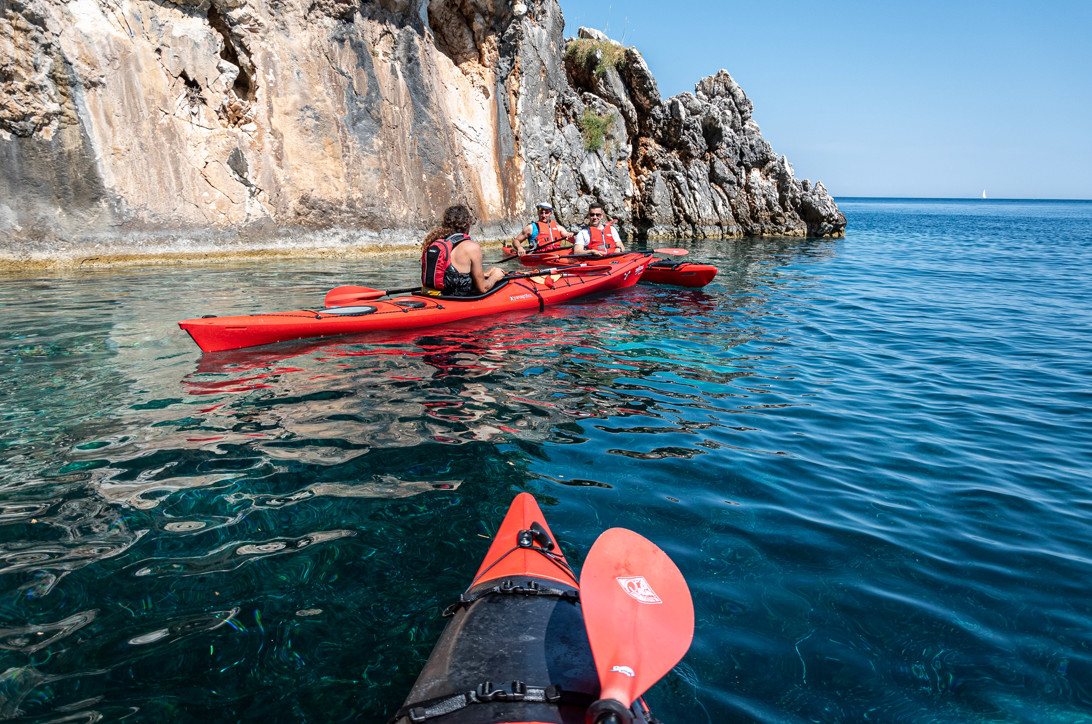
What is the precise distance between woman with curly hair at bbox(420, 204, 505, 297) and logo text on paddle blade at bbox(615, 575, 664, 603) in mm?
5668

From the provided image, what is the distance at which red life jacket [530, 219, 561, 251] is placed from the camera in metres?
12.3

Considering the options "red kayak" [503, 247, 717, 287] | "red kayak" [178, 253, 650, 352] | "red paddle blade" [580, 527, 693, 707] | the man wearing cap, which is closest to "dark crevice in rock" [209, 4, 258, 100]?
the man wearing cap

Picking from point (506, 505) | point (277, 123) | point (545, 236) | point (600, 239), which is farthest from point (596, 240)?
point (506, 505)

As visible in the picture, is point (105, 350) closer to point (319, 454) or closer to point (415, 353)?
point (415, 353)

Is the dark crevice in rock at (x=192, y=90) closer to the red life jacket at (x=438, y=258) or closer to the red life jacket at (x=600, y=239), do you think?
the red life jacket at (x=600, y=239)

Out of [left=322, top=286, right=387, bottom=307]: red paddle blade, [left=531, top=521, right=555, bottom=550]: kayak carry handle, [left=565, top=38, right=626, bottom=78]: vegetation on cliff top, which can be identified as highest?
[left=565, top=38, right=626, bottom=78]: vegetation on cliff top

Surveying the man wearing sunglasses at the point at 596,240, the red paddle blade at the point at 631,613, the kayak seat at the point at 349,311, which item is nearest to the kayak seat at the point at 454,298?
the kayak seat at the point at 349,311

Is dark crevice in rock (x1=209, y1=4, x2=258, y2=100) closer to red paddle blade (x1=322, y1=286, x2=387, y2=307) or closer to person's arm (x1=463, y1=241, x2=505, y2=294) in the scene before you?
red paddle blade (x1=322, y1=286, x2=387, y2=307)

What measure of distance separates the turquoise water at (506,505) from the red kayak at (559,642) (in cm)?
41

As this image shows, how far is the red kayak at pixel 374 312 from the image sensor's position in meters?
5.97

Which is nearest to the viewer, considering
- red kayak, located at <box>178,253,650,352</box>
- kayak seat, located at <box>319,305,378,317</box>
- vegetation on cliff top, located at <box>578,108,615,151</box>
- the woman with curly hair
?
red kayak, located at <box>178,253,650,352</box>

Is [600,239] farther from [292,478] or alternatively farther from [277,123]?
[292,478]

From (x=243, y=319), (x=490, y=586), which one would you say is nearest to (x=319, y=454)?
(x=490, y=586)

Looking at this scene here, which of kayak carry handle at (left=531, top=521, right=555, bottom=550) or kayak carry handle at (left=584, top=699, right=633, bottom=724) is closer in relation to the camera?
kayak carry handle at (left=584, top=699, right=633, bottom=724)
